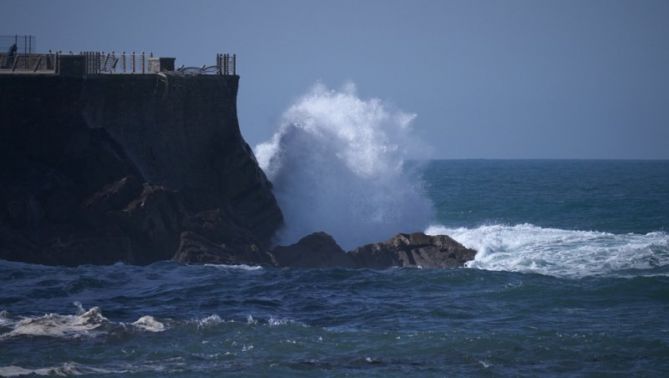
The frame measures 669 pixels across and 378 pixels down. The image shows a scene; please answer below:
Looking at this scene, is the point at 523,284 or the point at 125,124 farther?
the point at 125,124

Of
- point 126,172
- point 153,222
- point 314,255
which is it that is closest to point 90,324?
point 153,222

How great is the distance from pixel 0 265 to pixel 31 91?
5219mm

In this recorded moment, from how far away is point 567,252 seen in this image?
2983cm

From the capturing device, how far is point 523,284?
79.5ft

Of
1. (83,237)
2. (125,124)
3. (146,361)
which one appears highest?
(125,124)

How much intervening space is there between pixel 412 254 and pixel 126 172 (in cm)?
725

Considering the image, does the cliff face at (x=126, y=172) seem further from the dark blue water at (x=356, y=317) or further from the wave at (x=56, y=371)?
the wave at (x=56, y=371)

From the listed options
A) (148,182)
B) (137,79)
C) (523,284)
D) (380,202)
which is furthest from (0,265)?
(380,202)

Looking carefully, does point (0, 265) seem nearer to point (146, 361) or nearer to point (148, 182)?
point (148, 182)

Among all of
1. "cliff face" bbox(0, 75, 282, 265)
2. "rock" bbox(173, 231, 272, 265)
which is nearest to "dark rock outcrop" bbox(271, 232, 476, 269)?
"rock" bbox(173, 231, 272, 265)

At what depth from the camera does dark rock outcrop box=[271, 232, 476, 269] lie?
28594 mm

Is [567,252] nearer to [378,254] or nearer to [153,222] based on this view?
[378,254]

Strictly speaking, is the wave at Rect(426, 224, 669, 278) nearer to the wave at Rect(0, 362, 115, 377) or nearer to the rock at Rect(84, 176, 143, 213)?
the rock at Rect(84, 176, 143, 213)

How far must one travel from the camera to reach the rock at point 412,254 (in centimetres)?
2859
